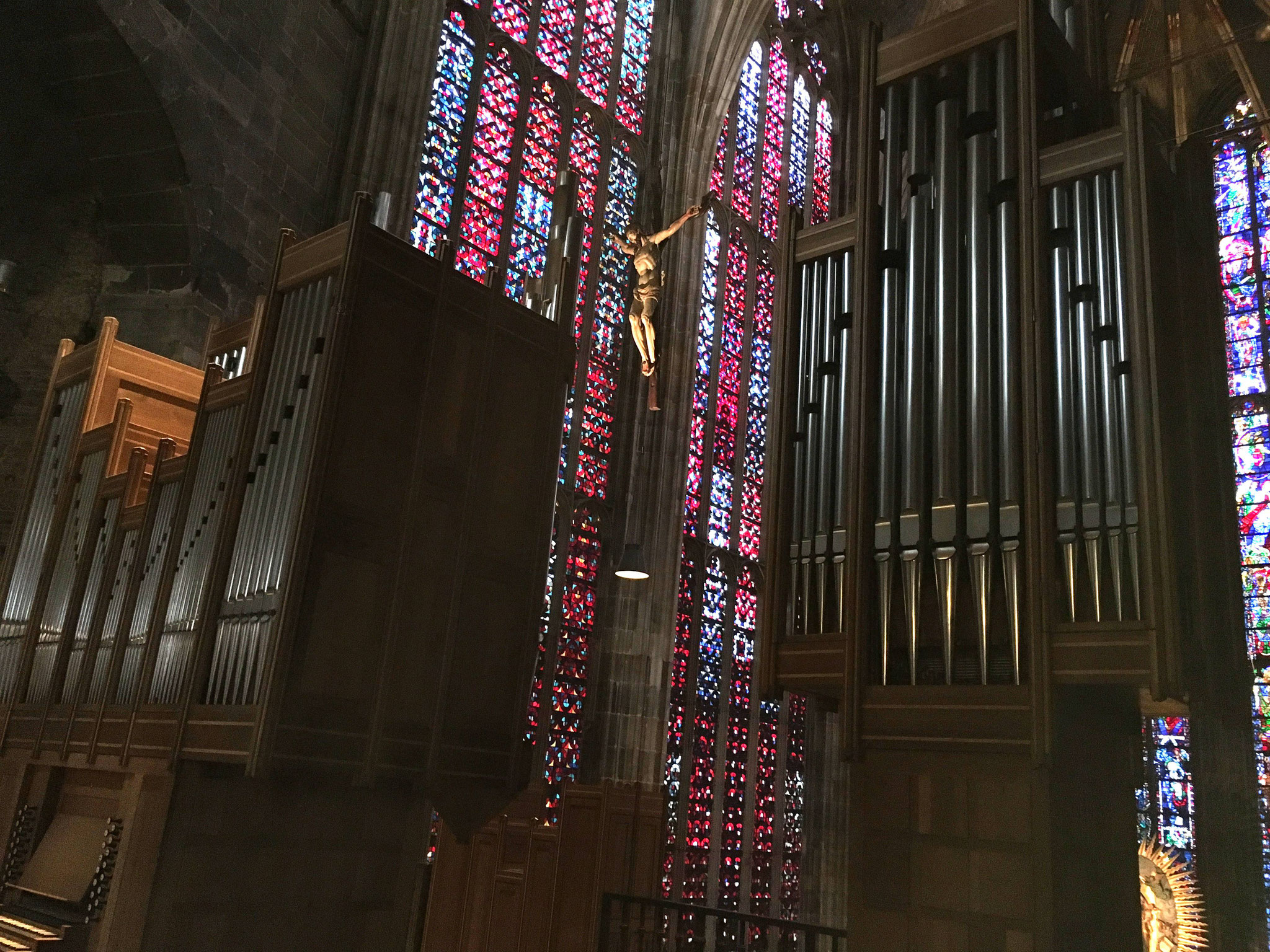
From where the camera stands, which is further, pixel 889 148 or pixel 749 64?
pixel 749 64

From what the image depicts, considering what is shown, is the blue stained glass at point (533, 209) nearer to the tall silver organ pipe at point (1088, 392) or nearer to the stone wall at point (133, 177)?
the stone wall at point (133, 177)

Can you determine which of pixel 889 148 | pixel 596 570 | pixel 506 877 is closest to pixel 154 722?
pixel 506 877

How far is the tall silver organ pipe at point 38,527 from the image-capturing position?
21.7 ft

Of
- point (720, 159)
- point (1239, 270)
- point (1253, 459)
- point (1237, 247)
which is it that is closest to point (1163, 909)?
point (1253, 459)

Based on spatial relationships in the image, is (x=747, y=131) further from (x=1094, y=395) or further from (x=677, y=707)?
(x=1094, y=395)

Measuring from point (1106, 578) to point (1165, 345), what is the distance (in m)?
1.11

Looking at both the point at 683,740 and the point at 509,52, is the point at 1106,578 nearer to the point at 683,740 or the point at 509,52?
the point at 683,740

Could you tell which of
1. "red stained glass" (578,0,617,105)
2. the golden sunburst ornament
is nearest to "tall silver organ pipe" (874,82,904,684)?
the golden sunburst ornament

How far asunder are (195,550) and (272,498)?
721 mm

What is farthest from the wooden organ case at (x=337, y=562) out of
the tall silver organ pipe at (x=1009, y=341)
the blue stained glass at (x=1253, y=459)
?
the blue stained glass at (x=1253, y=459)

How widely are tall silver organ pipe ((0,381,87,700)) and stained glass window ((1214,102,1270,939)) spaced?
1065 centimetres

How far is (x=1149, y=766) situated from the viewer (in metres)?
12.4

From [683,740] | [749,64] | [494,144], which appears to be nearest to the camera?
[494,144]

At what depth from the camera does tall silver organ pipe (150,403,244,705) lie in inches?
198
